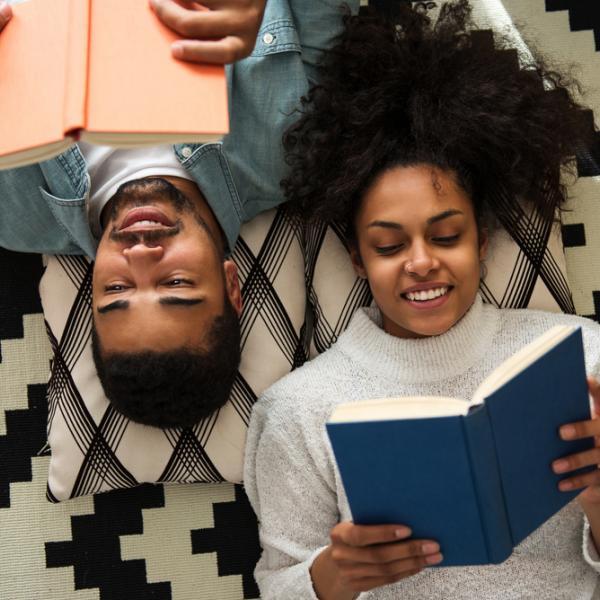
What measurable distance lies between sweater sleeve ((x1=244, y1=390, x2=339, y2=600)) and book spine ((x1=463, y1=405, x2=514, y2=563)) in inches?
15.3

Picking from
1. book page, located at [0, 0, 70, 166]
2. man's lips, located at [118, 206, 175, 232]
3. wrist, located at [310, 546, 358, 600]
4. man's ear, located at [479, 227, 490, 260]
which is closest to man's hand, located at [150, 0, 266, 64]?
book page, located at [0, 0, 70, 166]

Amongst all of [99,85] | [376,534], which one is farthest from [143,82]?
[376,534]

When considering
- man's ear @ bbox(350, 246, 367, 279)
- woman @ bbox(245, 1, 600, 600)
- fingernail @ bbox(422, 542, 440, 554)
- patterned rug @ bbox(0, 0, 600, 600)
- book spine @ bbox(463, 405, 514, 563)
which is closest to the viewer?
book spine @ bbox(463, 405, 514, 563)

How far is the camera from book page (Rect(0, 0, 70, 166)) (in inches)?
45.3

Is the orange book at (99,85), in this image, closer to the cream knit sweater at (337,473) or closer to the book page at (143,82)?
the book page at (143,82)

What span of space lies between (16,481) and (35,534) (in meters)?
0.10

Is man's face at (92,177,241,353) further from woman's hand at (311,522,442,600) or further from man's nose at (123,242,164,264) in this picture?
woman's hand at (311,522,442,600)

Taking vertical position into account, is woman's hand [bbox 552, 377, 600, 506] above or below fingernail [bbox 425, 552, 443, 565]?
above

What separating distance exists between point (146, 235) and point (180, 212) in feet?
0.24

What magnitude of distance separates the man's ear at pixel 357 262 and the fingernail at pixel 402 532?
19.8 inches

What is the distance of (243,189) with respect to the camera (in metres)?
1.52

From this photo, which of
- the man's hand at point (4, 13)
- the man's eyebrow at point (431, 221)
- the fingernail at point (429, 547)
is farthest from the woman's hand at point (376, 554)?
the man's hand at point (4, 13)

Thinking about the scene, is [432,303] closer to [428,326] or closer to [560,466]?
[428,326]

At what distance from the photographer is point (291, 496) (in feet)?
4.80
